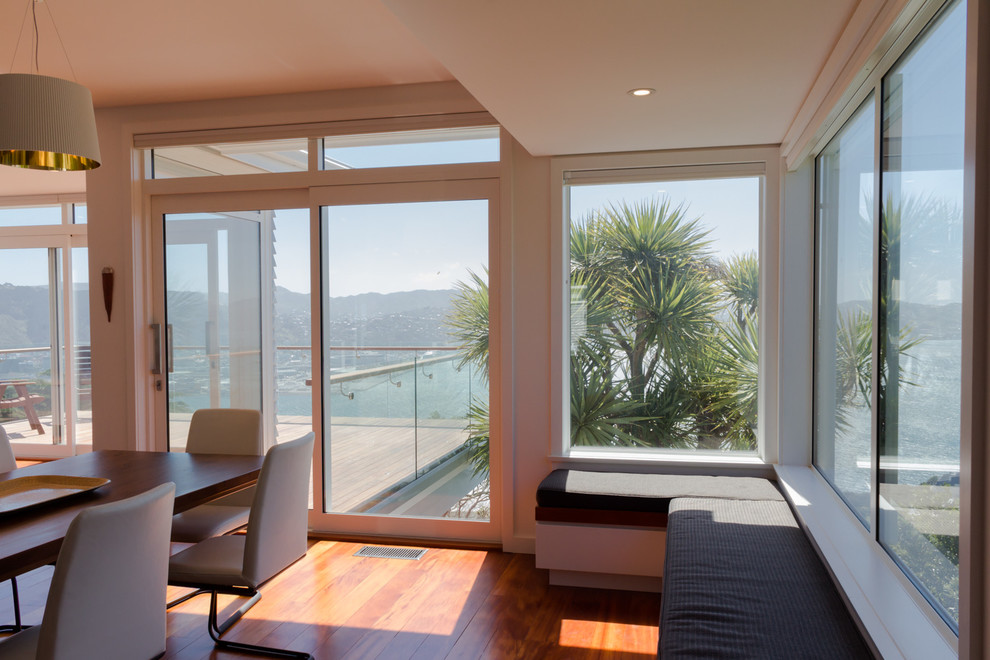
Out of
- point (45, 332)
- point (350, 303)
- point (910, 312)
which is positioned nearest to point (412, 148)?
point (350, 303)

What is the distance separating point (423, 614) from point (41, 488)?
1.69 m

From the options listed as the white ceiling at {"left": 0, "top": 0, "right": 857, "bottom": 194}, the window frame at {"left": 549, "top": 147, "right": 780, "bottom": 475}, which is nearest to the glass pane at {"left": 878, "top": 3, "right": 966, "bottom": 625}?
the white ceiling at {"left": 0, "top": 0, "right": 857, "bottom": 194}

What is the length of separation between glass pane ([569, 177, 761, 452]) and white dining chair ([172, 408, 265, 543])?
6.12 feet

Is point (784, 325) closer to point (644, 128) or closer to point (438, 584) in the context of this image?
point (644, 128)

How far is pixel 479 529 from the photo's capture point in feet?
13.7

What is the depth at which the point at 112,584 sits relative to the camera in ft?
6.01

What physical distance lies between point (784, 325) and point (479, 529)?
7.02 ft

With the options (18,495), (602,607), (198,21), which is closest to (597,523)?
(602,607)

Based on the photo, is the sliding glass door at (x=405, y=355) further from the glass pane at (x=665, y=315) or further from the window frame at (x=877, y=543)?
the window frame at (x=877, y=543)

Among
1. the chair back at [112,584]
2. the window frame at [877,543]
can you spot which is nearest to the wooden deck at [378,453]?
the window frame at [877,543]

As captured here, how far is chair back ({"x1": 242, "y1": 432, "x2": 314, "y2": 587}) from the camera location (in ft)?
8.41

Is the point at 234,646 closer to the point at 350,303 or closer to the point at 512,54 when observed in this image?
the point at 350,303

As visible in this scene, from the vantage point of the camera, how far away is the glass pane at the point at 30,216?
6914mm

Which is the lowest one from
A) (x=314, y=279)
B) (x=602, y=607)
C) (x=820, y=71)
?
(x=602, y=607)
